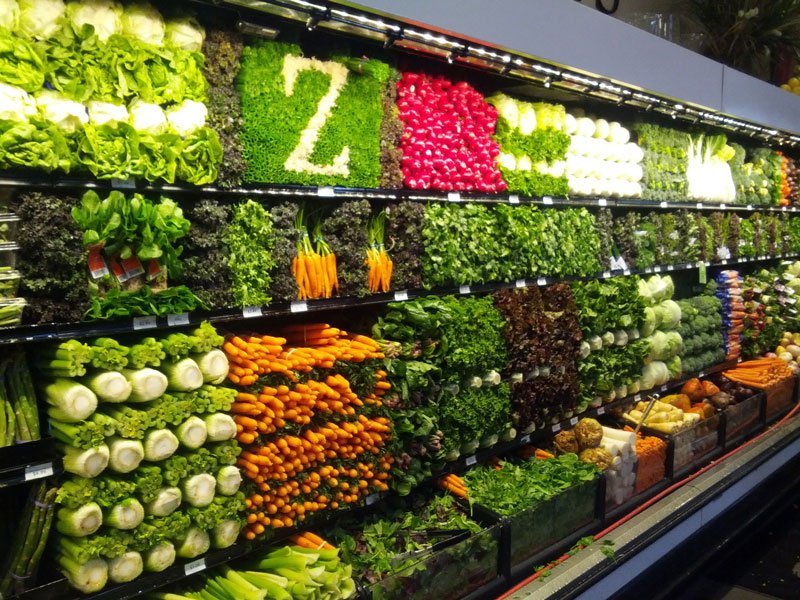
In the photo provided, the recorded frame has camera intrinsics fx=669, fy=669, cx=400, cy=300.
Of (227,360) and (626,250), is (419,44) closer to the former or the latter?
(227,360)

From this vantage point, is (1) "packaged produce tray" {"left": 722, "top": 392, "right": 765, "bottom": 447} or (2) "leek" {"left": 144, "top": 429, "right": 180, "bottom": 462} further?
(1) "packaged produce tray" {"left": 722, "top": 392, "right": 765, "bottom": 447}

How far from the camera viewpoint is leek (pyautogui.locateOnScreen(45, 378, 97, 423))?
225 centimetres

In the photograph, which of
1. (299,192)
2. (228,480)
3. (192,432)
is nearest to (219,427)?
(192,432)

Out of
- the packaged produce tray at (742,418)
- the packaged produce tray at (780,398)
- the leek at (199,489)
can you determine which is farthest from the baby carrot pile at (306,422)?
the packaged produce tray at (780,398)

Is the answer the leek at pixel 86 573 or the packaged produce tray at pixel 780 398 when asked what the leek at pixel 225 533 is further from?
the packaged produce tray at pixel 780 398

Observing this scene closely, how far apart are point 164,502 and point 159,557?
0.22 m

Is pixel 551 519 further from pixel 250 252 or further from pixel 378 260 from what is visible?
pixel 250 252

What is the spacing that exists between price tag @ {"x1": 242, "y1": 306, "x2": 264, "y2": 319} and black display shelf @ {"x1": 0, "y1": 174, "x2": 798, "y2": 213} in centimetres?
47

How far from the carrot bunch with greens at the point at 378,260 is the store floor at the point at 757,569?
2909 millimetres

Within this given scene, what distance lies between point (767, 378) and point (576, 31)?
3.97 m

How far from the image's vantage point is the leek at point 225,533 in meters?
2.71

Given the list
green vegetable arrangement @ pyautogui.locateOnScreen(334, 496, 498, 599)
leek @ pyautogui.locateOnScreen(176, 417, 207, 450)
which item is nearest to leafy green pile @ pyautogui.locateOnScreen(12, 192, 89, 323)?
leek @ pyautogui.locateOnScreen(176, 417, 207, 450)

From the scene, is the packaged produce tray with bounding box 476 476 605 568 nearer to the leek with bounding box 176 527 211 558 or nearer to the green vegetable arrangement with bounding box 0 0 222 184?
the leek with bounding box 176 527 211 558

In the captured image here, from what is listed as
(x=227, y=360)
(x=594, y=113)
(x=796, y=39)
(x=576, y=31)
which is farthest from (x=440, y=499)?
(x=796, y=39)
